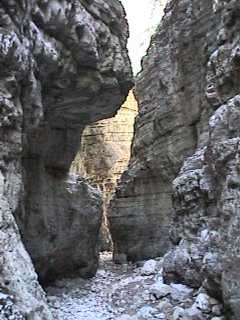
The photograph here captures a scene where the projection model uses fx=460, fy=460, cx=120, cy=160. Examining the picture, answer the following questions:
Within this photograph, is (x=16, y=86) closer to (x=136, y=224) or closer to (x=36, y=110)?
(x=36, y=110)

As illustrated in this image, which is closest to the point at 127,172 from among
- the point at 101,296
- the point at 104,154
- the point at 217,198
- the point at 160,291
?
the point at 101,296

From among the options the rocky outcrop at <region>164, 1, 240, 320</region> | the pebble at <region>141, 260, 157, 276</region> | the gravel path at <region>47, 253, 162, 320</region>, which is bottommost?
the gravel path at <region>47, 253, 162, 320</region>

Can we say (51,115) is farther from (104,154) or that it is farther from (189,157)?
(104,154)

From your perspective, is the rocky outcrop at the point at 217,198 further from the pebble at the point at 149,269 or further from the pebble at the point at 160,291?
the pebble at the point at 149,269

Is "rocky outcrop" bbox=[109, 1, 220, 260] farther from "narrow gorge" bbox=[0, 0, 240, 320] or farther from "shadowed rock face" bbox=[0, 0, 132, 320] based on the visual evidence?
"shadowed rock face" bbox=[0, 0, 132, 320]

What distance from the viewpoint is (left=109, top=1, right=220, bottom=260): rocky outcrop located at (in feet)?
55.2

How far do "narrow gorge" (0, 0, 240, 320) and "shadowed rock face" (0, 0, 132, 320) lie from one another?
34 millimetres

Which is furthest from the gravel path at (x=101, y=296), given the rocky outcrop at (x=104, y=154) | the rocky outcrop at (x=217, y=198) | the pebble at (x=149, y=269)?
the rocky outcrop at (x=104, y=154)

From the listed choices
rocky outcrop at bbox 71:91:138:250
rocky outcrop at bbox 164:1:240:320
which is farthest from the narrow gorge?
rocky outcrop at bbox 71:91:138:250

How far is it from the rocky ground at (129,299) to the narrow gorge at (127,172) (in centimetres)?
4

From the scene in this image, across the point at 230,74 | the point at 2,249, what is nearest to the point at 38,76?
the point at 230,74

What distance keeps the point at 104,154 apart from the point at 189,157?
55.9ft

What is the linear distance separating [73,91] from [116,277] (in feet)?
22.6

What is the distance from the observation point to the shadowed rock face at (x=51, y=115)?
28.0 ft
